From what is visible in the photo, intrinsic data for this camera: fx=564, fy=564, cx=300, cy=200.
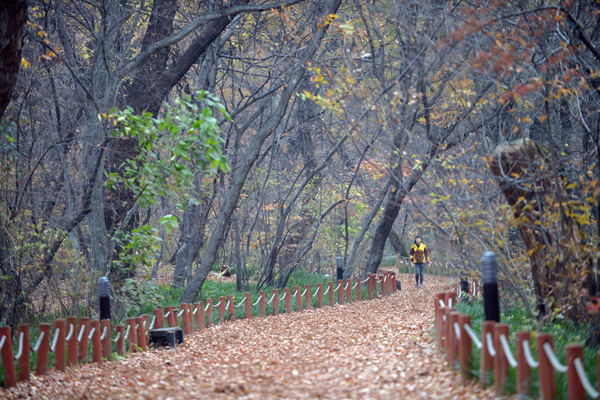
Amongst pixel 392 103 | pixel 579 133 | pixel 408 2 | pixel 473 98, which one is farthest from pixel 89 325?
pixel 579 133

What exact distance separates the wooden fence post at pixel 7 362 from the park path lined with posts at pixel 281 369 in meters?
0.13

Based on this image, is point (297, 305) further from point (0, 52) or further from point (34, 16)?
point (0, 52)

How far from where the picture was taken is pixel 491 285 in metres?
5.73

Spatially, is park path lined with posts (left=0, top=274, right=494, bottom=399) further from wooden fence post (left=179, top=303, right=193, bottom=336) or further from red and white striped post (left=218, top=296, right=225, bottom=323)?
red and white striped post (left=218, top=296, right=225, bottom=323)

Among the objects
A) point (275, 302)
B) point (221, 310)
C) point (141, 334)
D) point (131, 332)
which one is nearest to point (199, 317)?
point (221, 310)

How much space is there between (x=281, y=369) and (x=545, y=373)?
3243 mm

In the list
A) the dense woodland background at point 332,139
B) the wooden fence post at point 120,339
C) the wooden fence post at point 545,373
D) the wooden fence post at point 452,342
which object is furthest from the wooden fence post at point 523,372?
the wooden fence post at point 120,339

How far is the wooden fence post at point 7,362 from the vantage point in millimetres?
6301

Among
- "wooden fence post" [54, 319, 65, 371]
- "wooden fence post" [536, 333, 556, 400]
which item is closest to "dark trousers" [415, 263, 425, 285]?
"wooden fence post" [54, 319, 65, 371]

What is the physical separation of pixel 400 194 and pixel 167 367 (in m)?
7.96

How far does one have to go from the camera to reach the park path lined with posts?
5438mm

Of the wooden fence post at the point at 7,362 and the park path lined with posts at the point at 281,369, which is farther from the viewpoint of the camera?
the wooden fence post at the point at 7,362

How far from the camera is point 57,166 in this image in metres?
12.5

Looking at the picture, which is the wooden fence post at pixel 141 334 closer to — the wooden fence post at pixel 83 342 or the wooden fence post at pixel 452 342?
the wooden fence post at pixel 83 342
